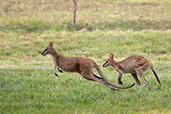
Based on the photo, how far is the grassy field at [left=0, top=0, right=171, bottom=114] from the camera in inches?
315

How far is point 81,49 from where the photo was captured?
19.2 m

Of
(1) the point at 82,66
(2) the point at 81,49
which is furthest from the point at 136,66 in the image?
(2) the point at 81,49

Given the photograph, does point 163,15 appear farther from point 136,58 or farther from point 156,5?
point 136,58

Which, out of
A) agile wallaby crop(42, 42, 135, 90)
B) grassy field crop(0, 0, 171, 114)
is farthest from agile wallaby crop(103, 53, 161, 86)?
agile wallaby crop(42, 42, 135, 90)

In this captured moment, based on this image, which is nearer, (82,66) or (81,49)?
(82,66)

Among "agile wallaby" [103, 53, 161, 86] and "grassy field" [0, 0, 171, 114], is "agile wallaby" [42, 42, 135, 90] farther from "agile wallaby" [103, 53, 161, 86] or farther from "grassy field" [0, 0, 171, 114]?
"agile wallaby" [103, 53, 161, 86]

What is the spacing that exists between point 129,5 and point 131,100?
23.6 metres

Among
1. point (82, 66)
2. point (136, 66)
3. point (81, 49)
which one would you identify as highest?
point (82, 66)

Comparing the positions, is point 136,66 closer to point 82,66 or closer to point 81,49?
point 82,66

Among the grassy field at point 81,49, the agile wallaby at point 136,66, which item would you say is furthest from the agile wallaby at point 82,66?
the agile wallaby at point 136,66

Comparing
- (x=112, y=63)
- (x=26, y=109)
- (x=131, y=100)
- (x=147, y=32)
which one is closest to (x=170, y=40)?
(x=147, y=32)

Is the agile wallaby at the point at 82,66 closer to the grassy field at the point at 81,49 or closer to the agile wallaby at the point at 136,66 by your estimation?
the grassy field at the point at 81,49

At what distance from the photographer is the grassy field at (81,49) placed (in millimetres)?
7992

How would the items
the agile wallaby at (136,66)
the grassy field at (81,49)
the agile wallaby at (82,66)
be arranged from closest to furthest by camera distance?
the grassy field at (81,49), the agile wallaby at (82,66), the agile wallaby at (136,66)
